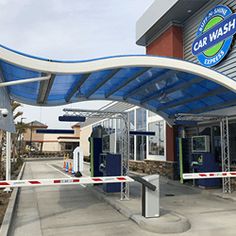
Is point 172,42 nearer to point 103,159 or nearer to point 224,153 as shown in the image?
point 224,153

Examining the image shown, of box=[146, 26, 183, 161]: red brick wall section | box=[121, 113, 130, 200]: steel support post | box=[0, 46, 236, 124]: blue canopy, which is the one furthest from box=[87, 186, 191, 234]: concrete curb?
box=[146, 26, 183, 161]: red brick wall section

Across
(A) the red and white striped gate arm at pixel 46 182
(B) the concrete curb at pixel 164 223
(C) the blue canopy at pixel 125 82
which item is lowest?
(B) the concrete curb at pixel 164 223

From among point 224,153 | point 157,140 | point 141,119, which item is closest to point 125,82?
point 224,153

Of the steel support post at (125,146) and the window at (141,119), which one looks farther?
the window at (141,119)

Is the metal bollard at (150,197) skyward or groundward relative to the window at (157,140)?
groundward

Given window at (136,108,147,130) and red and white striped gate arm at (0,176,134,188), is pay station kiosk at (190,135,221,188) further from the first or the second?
window at (136,108,147,130)

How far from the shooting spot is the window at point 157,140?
19.1m

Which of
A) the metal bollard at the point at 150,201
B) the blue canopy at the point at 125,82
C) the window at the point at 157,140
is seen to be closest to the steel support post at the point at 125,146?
the blue canopy at the point at 125,82

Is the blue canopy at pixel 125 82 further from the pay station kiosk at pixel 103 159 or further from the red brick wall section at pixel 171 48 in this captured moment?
the red brick wall section at pixel 171 48

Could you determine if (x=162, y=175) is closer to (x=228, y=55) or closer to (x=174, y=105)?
(x=174, y=105)

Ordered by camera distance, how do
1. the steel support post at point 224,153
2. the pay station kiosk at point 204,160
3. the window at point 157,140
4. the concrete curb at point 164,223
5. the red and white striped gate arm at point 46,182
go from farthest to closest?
1. the window at point 157,140
2. the pay station kiosk at point 204,160
3. the steel support post at point 224,153
4. the concrete curb at point 164,223
5. the red and white striped gate arm at point 46,182

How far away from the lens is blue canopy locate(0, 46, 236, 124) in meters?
8.23

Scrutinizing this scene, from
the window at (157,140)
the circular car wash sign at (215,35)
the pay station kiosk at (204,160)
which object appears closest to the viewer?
the pay station kiosk at (204,160)

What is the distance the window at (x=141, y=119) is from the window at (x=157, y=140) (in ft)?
4.57
